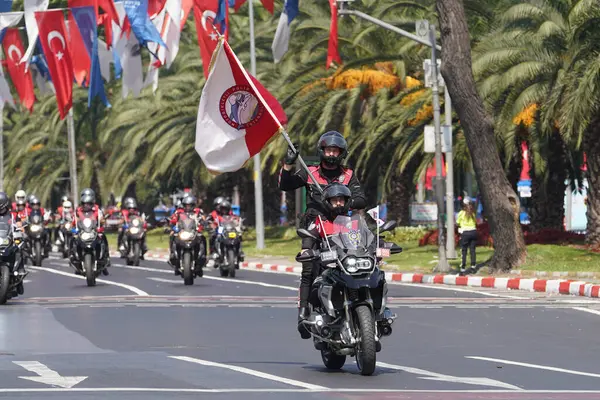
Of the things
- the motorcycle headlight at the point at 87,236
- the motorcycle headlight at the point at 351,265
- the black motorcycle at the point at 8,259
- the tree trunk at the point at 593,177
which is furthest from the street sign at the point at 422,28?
the motorcycle headlight at the point at 351,265

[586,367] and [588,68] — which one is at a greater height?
[588,68]

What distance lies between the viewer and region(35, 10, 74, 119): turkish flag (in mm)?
35031

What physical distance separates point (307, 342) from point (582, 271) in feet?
46.3

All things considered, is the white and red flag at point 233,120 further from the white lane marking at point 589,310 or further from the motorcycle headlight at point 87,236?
the motorcycle headlight at point 87,236

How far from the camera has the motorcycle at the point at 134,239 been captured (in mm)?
38250

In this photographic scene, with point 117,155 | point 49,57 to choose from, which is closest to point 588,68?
point 49,57

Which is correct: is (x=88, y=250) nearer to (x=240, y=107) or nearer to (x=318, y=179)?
(x=240, y=107)

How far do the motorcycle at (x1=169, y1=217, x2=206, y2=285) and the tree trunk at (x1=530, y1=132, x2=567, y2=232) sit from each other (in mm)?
13262

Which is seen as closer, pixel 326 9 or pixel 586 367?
pixel 586 367

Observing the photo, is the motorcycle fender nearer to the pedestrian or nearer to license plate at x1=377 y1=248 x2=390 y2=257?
license plate at x1=377 y1=248 x2=390 y2=257

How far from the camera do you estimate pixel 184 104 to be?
53000 millimetres

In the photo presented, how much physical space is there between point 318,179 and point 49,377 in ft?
10.2

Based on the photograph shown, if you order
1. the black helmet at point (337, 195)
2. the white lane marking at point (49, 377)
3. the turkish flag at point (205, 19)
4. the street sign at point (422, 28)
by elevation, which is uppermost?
the turkish flag at point (205, 19)

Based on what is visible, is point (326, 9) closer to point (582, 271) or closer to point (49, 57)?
point (49, 57)
